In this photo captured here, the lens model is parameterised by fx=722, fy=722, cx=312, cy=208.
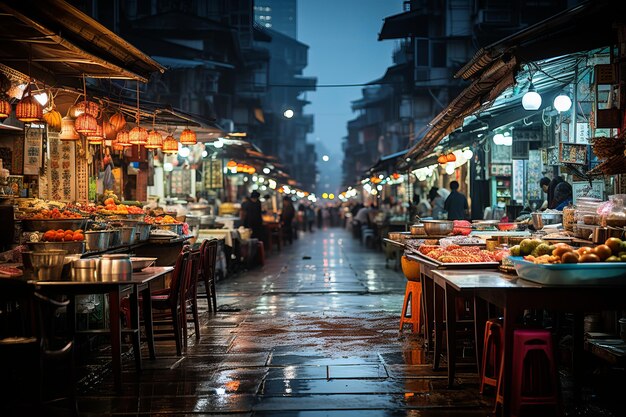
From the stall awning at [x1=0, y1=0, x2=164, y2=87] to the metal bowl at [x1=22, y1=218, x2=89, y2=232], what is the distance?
1.95 meters

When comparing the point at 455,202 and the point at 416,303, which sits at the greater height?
the point at 455,202

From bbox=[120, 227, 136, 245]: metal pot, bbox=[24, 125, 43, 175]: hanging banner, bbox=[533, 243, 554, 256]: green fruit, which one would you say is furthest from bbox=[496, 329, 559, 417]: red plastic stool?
bbox=[24, 125, 43, 175]: hanging banner

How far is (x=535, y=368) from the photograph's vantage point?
5.73 meters

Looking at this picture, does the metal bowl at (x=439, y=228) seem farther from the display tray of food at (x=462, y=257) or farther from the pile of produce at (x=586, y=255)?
the pile of produce at (x=586, y=255)

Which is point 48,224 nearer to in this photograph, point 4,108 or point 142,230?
point 4,108

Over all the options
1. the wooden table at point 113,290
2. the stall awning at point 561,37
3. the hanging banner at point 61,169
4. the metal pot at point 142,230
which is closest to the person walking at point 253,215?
A: the hanging banner at point 61,169

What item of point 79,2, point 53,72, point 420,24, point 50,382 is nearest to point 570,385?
point 50,382

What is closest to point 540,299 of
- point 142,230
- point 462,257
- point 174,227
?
point 462,257

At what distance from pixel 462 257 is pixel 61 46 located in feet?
17.6

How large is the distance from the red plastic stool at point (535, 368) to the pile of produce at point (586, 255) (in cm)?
60

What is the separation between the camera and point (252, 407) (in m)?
6.41

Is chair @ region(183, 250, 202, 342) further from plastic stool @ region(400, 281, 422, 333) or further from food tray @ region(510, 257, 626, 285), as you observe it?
food tray @ region(510, 257, 626, 285)

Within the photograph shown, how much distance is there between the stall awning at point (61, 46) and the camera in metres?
7.36

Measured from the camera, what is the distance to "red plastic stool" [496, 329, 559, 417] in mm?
5664
